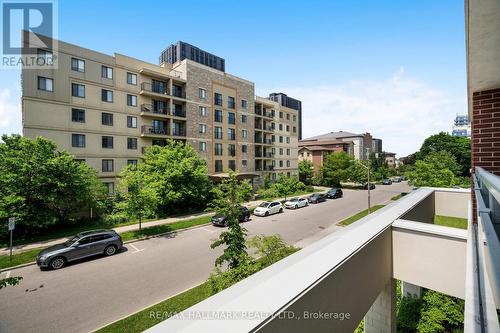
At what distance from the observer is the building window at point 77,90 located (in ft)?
72.4

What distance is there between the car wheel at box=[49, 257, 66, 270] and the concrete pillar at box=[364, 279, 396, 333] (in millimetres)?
13917

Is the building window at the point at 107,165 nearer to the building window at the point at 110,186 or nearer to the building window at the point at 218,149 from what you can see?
the building window at the point at 110,186

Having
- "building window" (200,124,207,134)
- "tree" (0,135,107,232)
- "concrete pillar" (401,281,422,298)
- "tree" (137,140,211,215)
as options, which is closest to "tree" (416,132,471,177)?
"building window" (200,124,207,134)

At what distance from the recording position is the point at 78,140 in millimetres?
22359

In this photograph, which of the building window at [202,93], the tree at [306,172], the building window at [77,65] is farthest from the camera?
the tree at [306,172]

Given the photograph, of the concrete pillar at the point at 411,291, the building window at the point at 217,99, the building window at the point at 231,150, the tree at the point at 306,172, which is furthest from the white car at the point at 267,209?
the tree at the point at 306,172

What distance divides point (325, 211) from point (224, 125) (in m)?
18.2

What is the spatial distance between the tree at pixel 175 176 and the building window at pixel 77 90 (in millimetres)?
8131

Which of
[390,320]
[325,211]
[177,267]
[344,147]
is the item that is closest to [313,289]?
[390,320]

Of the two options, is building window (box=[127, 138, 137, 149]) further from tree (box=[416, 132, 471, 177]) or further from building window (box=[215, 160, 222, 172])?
tree (box=[416, 132, 471, 177])

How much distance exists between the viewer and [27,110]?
19.7m

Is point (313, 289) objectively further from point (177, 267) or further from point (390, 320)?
point (177, 267)

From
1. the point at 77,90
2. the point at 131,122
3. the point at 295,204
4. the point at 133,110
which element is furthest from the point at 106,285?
the point at 133,110

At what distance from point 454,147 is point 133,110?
73.4 m
